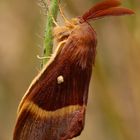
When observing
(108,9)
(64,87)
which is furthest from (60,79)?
(108,9)

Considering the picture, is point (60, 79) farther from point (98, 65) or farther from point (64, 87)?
point (98, 65)

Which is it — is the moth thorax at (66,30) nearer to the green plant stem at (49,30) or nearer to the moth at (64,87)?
the moth at (64,87)

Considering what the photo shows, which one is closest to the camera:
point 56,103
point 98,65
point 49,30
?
point 49,30

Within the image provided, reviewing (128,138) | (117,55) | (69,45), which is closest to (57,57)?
(69,45)

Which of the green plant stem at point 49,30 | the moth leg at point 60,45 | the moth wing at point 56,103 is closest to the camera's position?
the green plant stem at point 49,30

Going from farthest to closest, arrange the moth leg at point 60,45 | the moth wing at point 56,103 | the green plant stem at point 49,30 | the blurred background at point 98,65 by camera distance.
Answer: the blurred background at point 98,65, the moth leg at point 60,45, the moth wing at point 56,103, the green plant stem at point 49,30

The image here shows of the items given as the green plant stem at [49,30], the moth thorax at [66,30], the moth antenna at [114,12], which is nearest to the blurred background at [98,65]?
the moth thorax at [66,30]

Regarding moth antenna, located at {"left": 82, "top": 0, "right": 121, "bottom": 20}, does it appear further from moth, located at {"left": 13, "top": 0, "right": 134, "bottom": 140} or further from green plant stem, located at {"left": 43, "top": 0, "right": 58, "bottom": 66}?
green plant stem, located at {"left": 43, "top": 0, "right": 58, "bottom": 66}

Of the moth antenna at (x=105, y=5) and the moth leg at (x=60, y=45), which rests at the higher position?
the moth antenna at (x=105, y=5)
